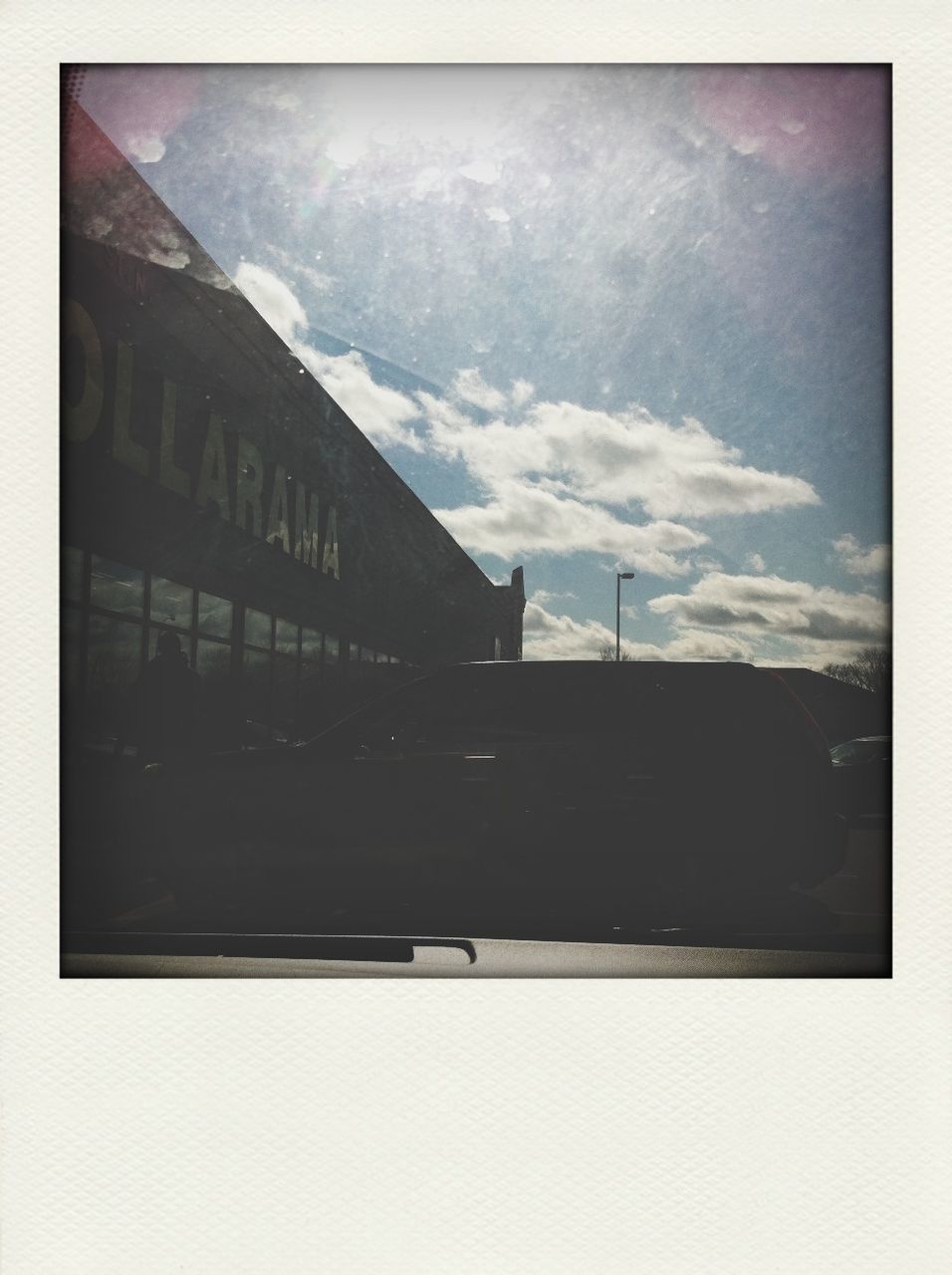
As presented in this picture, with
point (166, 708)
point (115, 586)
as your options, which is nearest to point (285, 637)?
point (166, 708)

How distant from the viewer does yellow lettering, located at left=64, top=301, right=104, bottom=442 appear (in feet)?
9.28

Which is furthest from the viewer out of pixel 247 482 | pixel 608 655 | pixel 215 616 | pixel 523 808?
pixel 215 616

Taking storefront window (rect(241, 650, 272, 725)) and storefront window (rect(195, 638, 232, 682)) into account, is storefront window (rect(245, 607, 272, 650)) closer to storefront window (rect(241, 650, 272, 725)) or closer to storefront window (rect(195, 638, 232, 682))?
storefront window (rect(241, 650, 272, 725))

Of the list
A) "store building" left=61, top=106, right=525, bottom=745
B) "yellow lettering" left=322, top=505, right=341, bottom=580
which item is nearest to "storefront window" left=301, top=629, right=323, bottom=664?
"store building" left=61, top=106, right=525, bottom=745

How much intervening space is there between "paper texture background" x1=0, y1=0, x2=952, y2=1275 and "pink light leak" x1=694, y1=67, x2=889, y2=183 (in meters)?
0.09

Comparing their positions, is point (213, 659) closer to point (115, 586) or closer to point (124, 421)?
point (115, 586)

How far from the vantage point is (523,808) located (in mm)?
2809

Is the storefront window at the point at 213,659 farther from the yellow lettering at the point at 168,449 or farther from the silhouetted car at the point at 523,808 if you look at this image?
the silhouetted car at the point at 523,808

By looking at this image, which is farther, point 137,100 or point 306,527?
point 306,527

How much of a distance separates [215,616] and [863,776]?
355 centimetres

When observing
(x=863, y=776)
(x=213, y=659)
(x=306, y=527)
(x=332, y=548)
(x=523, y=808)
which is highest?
(x=306, y=527)
